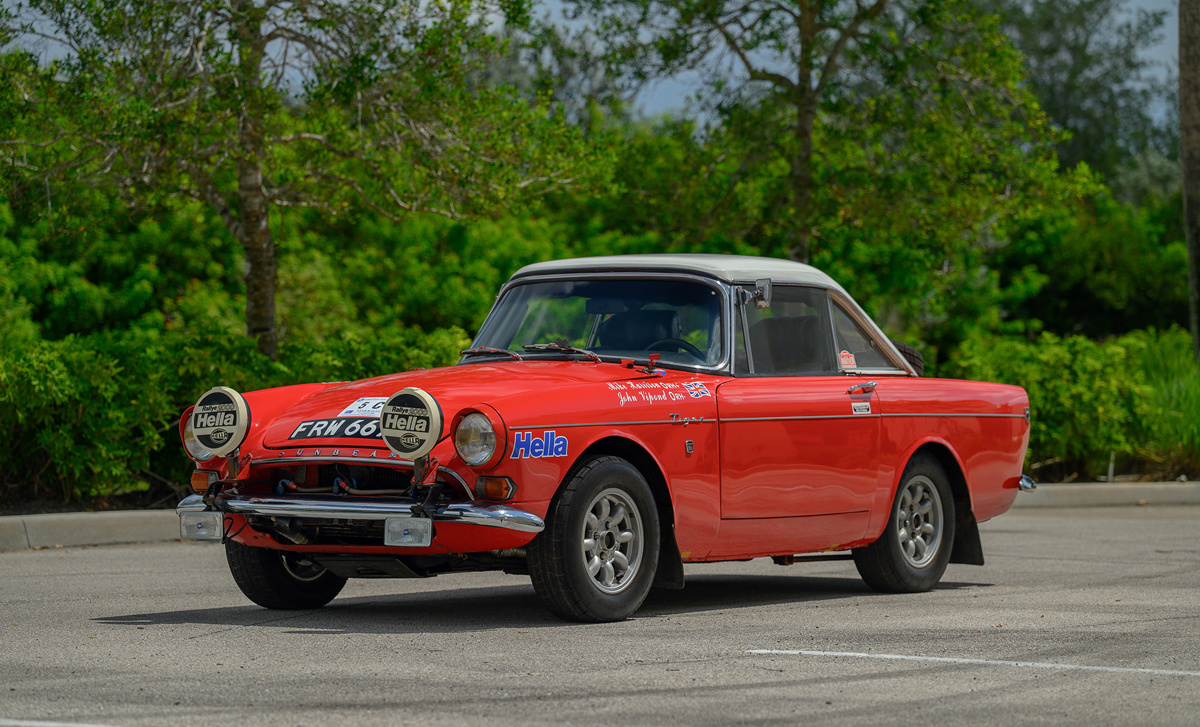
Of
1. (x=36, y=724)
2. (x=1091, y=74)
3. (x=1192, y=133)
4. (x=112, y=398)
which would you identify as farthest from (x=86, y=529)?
(x=1091, y=74)

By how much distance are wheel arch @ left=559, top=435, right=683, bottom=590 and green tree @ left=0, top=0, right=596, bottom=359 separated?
6.79 metres

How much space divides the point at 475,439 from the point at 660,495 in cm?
118

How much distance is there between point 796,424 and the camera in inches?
312

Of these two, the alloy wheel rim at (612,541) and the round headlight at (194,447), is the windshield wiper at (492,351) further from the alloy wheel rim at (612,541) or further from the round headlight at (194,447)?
the round headlight at (194,447)

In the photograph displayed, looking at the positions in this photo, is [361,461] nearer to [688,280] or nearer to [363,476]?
[363,476]

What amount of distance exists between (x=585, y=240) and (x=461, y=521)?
847 inches

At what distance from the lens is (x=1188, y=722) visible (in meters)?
4.83

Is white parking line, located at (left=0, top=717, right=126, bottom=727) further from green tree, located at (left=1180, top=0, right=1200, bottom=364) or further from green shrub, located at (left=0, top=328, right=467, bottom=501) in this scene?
green tree, located at (left=1180, top=0, right=1200, bottom=364)

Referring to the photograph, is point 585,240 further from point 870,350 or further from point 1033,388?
point 870,350

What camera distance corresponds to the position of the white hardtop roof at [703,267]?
810 cm

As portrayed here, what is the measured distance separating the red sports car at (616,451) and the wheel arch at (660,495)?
1cm

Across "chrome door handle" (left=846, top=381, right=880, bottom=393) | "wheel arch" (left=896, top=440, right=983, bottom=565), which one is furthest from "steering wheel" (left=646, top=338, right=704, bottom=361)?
"wheel arch" (left=896, top=440, right=983, bottom=565)

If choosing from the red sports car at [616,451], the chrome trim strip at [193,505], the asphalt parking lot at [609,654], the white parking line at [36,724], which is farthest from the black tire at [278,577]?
the white parking line at [36,724]

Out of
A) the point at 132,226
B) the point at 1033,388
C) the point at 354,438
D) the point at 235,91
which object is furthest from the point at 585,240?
the point at 354,438
